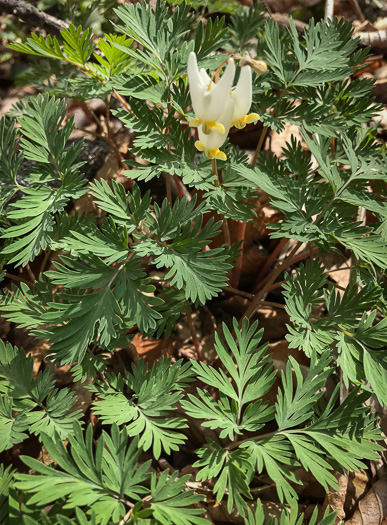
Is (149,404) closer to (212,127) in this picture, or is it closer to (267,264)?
(212,127)

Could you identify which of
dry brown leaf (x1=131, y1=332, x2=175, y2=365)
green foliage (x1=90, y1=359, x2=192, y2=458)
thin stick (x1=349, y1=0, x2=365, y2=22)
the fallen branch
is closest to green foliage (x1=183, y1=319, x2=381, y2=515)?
green foliage (x1=90, y1=359, x2=192, y2=458)

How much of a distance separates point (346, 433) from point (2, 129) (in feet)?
6.22

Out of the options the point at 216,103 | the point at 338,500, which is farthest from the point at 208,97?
the point at 338,500

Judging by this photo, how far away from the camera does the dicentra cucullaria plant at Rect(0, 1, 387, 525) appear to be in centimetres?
148

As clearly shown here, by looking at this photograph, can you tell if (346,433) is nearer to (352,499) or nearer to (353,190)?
(352,499)

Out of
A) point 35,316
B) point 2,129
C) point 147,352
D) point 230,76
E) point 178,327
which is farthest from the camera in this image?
point 178,327

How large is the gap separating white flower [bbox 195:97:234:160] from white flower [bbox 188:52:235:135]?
28 mm

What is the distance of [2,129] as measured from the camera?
2.04 metres

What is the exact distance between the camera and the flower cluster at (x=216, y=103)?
1675 millimetres

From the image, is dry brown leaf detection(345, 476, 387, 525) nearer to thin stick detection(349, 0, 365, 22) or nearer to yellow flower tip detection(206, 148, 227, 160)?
yellow flower tip detection(206, 148, 227, 160)

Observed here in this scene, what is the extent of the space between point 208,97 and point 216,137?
0.54ft

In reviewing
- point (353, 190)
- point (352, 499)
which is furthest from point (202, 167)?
point (352, 499)

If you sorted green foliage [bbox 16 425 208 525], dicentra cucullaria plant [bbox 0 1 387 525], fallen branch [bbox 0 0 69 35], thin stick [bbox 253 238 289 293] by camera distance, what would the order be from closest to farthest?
green foliage [bbox 16 425 208 525] → dicentra cucullaria plant [bbox 0 1 387 525] → thin stick [bbox 253 238 289 293] → fallen branch [bbox 0 0 69 35]

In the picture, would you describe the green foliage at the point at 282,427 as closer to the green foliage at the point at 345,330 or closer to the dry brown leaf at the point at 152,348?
the green foliage at the point at 345,330
